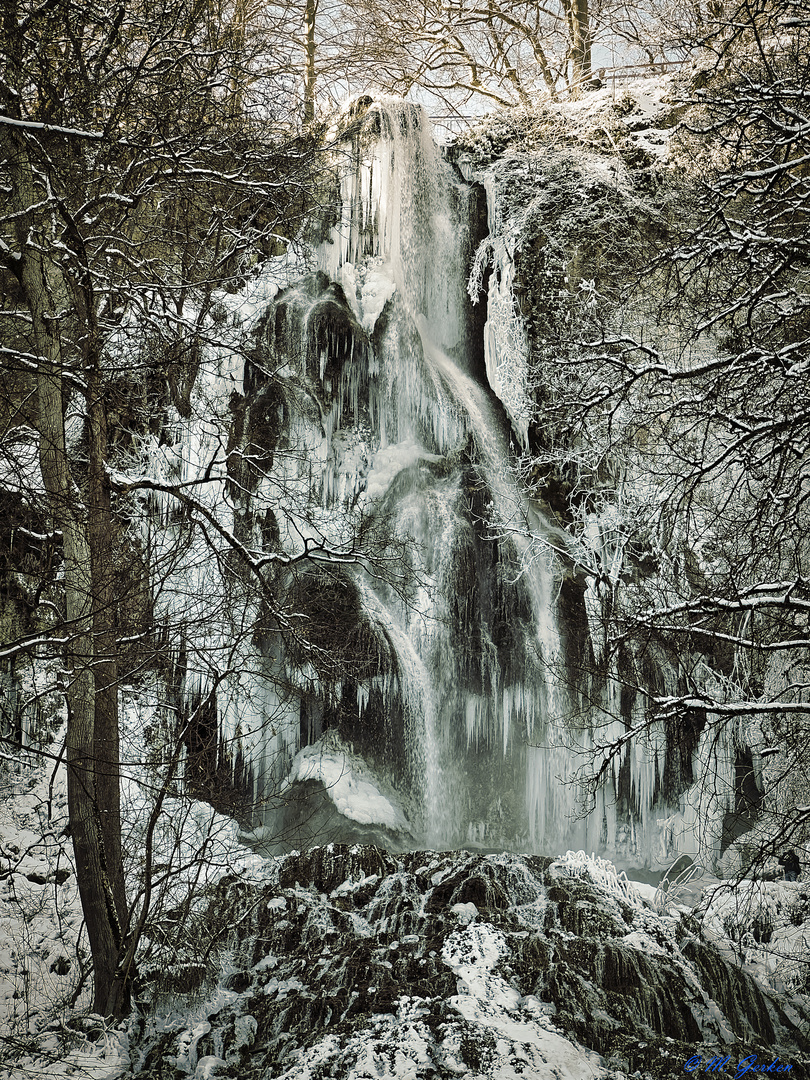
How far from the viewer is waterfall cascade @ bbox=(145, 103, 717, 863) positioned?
31.0 feet

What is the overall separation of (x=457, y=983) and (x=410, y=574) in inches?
188

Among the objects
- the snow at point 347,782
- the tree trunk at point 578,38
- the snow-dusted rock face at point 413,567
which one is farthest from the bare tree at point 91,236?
the tree trunk at point 578,38

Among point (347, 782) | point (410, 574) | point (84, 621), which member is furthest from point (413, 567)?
point (84, 621)

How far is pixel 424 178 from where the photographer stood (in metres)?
11.5

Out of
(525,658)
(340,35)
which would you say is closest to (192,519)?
(525,658)

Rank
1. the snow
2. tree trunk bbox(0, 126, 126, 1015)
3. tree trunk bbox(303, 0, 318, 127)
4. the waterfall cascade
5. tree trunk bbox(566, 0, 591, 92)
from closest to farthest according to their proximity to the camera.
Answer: tree trunk bbox(0, 126, 126, 1015), the snow, the waterfall cascade, tree trunk bbox(566, 0, 591, 92), tree trunk bbox(303, 0, 318, 127)

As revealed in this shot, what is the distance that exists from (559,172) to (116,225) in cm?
794

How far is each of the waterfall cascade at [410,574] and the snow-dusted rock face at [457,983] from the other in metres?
1.62

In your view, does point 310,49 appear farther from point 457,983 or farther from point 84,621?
point 457,983

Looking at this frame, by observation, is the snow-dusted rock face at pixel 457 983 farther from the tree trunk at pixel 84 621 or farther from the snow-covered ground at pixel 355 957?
the tree trunk at pixel 84 621

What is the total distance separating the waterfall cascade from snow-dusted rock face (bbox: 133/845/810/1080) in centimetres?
162

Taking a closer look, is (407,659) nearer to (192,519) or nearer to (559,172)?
(192,519)

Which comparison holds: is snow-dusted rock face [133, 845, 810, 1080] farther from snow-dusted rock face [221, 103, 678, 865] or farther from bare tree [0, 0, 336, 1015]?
snow-dusted rock face [221, 103, 678, 865]

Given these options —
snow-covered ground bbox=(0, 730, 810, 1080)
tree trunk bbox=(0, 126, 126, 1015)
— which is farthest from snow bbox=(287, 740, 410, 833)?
tree trunk bbox=(0, 126, 126, 1015)
